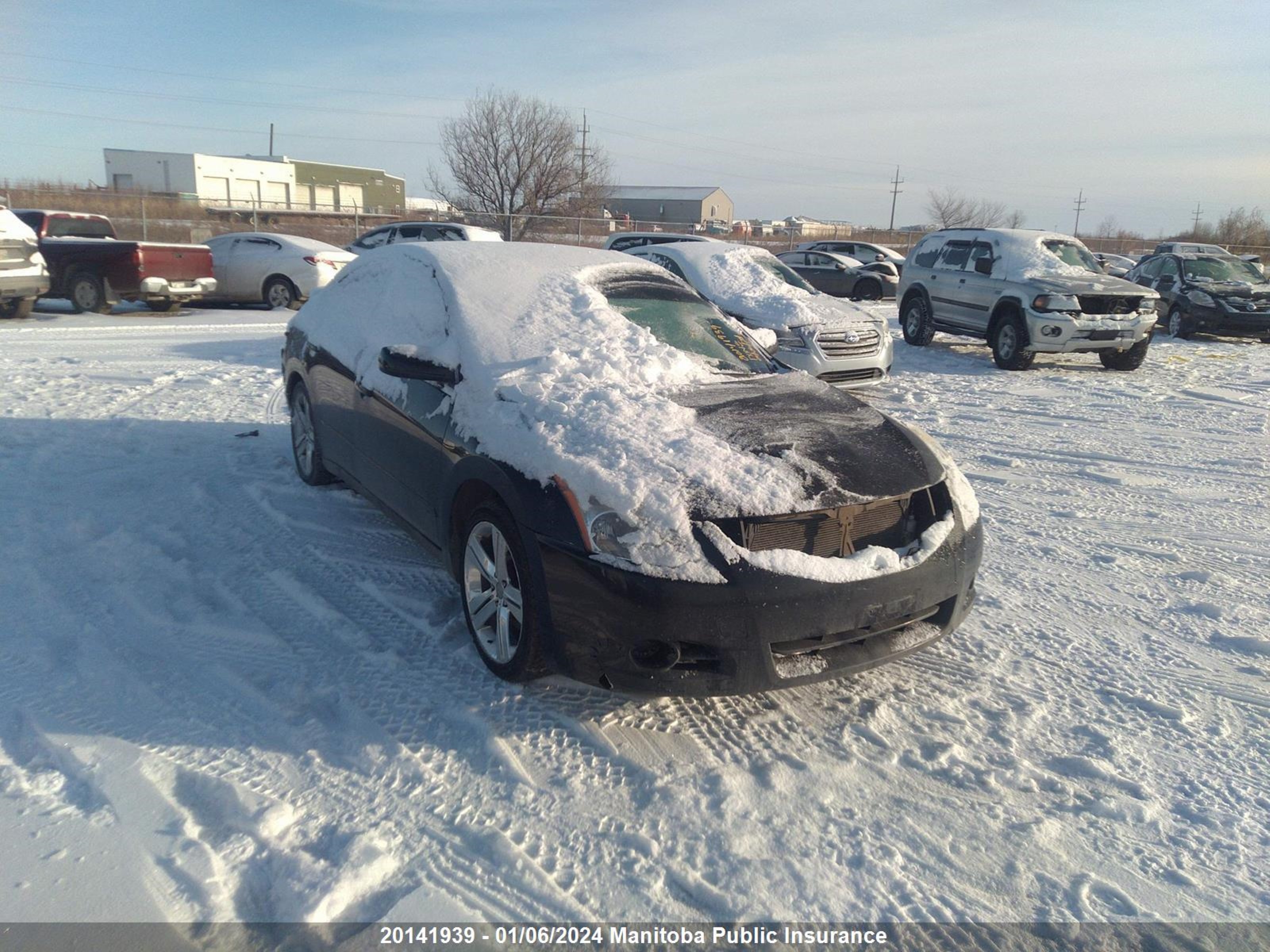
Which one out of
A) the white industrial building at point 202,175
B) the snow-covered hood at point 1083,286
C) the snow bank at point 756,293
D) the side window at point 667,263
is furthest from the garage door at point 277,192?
the snow-covered hood at point 1083,286

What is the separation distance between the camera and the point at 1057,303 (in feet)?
37.2

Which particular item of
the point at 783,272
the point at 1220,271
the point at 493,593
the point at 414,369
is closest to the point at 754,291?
the point at 783,272

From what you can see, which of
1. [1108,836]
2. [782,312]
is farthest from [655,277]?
[782,312]

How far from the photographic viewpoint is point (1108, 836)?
2736 millimetres

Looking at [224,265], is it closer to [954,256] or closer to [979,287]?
[954,256]

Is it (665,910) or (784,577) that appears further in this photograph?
(784,577)

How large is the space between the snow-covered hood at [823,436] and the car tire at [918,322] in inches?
403

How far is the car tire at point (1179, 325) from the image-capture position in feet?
51.1

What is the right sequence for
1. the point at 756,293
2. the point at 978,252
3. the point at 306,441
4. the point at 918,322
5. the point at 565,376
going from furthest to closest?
the point at 918,322 < the point at 978,252 < the point at 756,293 < the point at 306,441 < the point at 565,376

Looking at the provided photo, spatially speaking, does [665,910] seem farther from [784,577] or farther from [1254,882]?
[1254,882]

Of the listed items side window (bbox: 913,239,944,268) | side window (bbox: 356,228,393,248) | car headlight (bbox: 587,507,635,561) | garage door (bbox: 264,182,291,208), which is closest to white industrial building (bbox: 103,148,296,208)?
garage door (bbox: 264,182,291,208)

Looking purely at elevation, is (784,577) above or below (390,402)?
below

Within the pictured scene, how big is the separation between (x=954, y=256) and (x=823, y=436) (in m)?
11.0

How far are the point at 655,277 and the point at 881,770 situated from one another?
3072 millimetres
